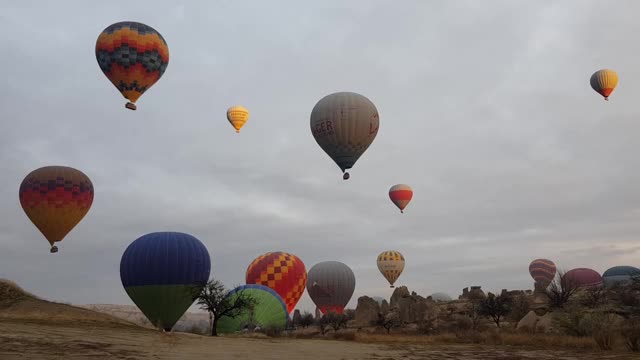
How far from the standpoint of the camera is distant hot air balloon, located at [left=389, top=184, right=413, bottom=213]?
74500 mm

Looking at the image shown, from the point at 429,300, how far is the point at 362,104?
41.1m

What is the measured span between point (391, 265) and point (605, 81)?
146 feet

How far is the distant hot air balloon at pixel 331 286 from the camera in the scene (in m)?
78.0

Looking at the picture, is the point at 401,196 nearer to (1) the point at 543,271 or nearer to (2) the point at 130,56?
(2) the point at 130,56

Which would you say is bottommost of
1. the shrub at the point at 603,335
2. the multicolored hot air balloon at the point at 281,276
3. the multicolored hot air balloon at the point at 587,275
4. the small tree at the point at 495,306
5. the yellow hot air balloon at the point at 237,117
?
the shrub at the point at 603,335

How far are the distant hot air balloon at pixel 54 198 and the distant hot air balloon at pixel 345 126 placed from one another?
2209 centimetres

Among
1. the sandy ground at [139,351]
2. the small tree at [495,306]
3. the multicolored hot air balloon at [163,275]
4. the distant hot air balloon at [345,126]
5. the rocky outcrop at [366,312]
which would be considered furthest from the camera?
the rocky outcrop at [366,312]

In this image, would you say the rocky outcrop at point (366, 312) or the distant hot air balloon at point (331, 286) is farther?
the rocky outcrop at point (366, 312)

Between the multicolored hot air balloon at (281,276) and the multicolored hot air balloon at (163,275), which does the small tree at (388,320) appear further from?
the multicolored hot air balloon at (163,275)

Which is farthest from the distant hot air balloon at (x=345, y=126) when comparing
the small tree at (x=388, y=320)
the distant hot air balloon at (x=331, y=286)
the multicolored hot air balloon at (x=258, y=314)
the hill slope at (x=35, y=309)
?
Result: the distant hot air balloon at (x=331, y=286)

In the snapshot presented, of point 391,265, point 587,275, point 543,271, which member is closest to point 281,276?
point 391,265

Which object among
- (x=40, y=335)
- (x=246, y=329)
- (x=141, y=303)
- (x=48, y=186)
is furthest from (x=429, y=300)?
(x=40, y=335)

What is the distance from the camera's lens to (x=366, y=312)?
8112 cm

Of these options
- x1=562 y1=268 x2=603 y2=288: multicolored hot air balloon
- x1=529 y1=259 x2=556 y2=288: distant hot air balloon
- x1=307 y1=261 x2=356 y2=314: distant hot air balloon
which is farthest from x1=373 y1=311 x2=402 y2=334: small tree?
x1=562 y1=268 x2=603 y2=288: multicolored hot air balloon
